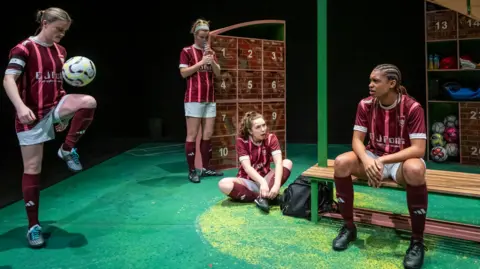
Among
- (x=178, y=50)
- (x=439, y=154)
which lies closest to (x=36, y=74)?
(x=439, y=154)

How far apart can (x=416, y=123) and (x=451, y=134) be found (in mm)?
3292

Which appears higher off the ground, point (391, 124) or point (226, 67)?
point (226, 67)

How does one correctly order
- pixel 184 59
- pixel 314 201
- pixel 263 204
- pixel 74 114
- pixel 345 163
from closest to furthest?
pixel 345 163 < pixel 74 114 < pixel 314 201 < pixel 263 204 < pixel 184 59

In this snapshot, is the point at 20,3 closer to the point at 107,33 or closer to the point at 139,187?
the point at 107,33

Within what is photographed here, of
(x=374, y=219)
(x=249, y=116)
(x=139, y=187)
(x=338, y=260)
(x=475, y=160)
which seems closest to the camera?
(x=338, y=260)

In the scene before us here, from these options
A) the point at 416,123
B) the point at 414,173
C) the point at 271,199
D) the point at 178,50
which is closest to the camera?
the point at 414,173

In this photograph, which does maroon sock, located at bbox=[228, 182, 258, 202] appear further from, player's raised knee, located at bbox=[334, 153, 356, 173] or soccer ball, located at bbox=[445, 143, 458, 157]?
soccer ball, located at bbox=[445, 143, 458, 157]

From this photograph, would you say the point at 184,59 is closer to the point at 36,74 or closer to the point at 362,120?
the point at 36,74

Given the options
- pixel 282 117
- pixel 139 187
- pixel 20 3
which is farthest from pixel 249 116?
pixel 20 3

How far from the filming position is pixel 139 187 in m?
4.31

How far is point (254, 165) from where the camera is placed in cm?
359

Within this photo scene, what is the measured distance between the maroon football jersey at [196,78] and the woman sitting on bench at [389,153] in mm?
2143

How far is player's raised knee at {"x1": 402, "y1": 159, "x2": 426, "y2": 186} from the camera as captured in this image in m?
2.25

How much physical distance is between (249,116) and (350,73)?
3579 millimetres
